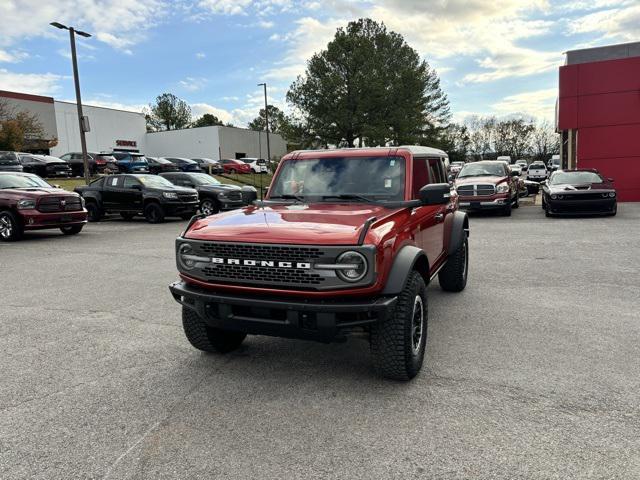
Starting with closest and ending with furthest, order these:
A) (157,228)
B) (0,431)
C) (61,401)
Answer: (0,431) < (61,401) < (157,228)

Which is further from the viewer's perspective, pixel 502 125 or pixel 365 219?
pixel 502 125

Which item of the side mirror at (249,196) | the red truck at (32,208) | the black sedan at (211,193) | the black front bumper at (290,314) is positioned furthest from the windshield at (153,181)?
the black front bumper at (290,314)

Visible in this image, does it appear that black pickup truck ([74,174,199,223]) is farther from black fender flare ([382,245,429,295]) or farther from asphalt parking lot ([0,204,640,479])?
black fender flare ([382,245,429,295])

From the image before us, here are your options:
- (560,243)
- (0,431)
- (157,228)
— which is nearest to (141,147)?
(157,228)

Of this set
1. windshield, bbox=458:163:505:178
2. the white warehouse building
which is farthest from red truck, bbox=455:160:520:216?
the white warehouse building

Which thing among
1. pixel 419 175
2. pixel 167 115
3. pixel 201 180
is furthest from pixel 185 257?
pixel 167 115

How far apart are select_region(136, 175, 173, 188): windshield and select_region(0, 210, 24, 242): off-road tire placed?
520 cm

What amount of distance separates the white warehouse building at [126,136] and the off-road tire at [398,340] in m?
50.0

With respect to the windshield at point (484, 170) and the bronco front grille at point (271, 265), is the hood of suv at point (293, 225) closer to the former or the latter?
the bronco front grille at point (271, 265)

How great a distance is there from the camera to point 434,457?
2713 millimetres

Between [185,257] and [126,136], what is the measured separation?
59133 millimetres

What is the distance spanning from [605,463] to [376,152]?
310cm

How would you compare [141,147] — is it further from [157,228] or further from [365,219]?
[365,219]

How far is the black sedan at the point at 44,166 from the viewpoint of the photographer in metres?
27.9
